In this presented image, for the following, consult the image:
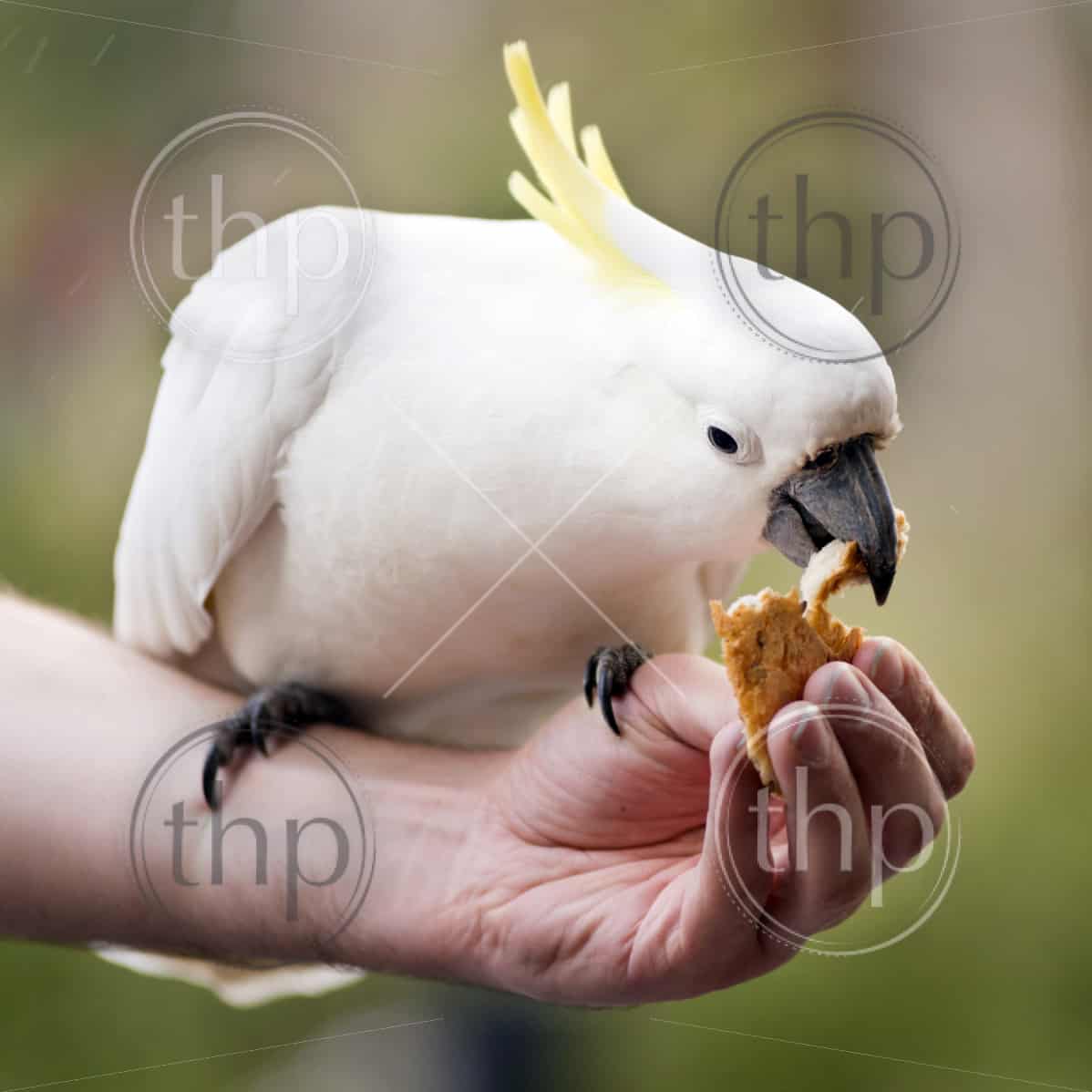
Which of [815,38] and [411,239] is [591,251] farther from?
[815,38]

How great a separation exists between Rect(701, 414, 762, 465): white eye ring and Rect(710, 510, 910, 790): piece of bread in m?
0.11

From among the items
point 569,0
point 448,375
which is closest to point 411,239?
point 448,375

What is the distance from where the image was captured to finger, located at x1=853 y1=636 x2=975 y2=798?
0.82 meters

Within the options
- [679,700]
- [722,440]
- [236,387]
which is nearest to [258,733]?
[236,387]

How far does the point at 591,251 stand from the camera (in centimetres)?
89

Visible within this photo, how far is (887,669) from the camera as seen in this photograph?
0.82 metres

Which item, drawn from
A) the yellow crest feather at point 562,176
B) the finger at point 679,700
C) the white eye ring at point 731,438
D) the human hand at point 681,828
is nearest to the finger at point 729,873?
the human hand at point 681,828

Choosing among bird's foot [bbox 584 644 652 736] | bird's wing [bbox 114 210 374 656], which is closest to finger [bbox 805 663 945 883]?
bird's foot [bbox 584 644 652 736]

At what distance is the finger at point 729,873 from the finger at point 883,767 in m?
0.07

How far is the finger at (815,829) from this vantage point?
28.7 inches

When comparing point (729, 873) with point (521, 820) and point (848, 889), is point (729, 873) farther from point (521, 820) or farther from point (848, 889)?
point (521, 820)

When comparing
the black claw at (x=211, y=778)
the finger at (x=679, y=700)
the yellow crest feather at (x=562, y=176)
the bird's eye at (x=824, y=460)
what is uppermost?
the yellow crest feather at (x=562, y=176)

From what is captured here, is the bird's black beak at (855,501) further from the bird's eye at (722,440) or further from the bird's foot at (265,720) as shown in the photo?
the bird's foot at (265,720)

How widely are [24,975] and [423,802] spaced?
0.43m
